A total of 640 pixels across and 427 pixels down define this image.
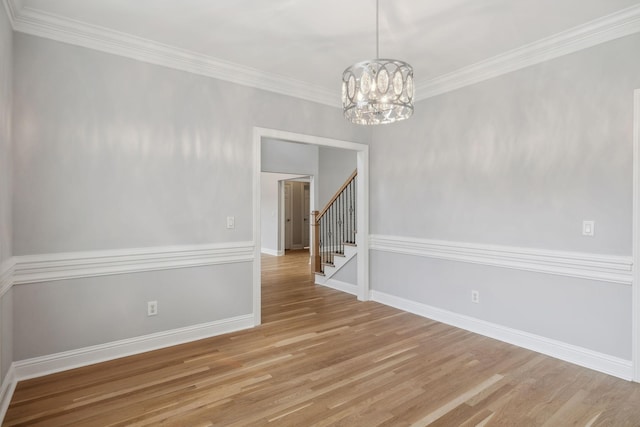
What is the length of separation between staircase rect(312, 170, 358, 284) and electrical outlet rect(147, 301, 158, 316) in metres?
2.92

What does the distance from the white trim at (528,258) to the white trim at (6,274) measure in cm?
377

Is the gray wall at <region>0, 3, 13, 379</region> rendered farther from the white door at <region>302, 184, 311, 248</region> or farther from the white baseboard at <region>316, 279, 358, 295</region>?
the white door at <region>302, 184, 311, 248</region>

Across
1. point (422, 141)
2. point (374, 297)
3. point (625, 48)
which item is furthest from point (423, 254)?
point (625, 48)

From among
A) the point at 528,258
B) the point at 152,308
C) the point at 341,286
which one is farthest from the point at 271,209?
the point at 528,258

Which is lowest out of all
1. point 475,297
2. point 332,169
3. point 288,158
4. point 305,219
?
point 475,297

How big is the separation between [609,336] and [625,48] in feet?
7.42

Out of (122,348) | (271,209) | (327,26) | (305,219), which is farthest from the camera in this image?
(305,219)

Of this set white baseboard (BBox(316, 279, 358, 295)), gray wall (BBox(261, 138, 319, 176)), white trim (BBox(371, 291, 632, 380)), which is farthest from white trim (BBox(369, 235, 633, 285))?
gray wall (BBox(261, 138, 319, 176))

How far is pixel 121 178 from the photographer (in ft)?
9.84

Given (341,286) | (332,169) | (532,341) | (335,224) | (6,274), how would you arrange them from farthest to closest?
(332,169) < (335,224) < (341,286) < (532,341) < (6,274)

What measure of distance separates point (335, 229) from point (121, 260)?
3992 millimetres

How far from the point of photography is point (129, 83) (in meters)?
3.04

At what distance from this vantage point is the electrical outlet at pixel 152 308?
10.3 ft

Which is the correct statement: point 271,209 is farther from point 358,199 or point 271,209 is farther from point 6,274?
point 6,274
